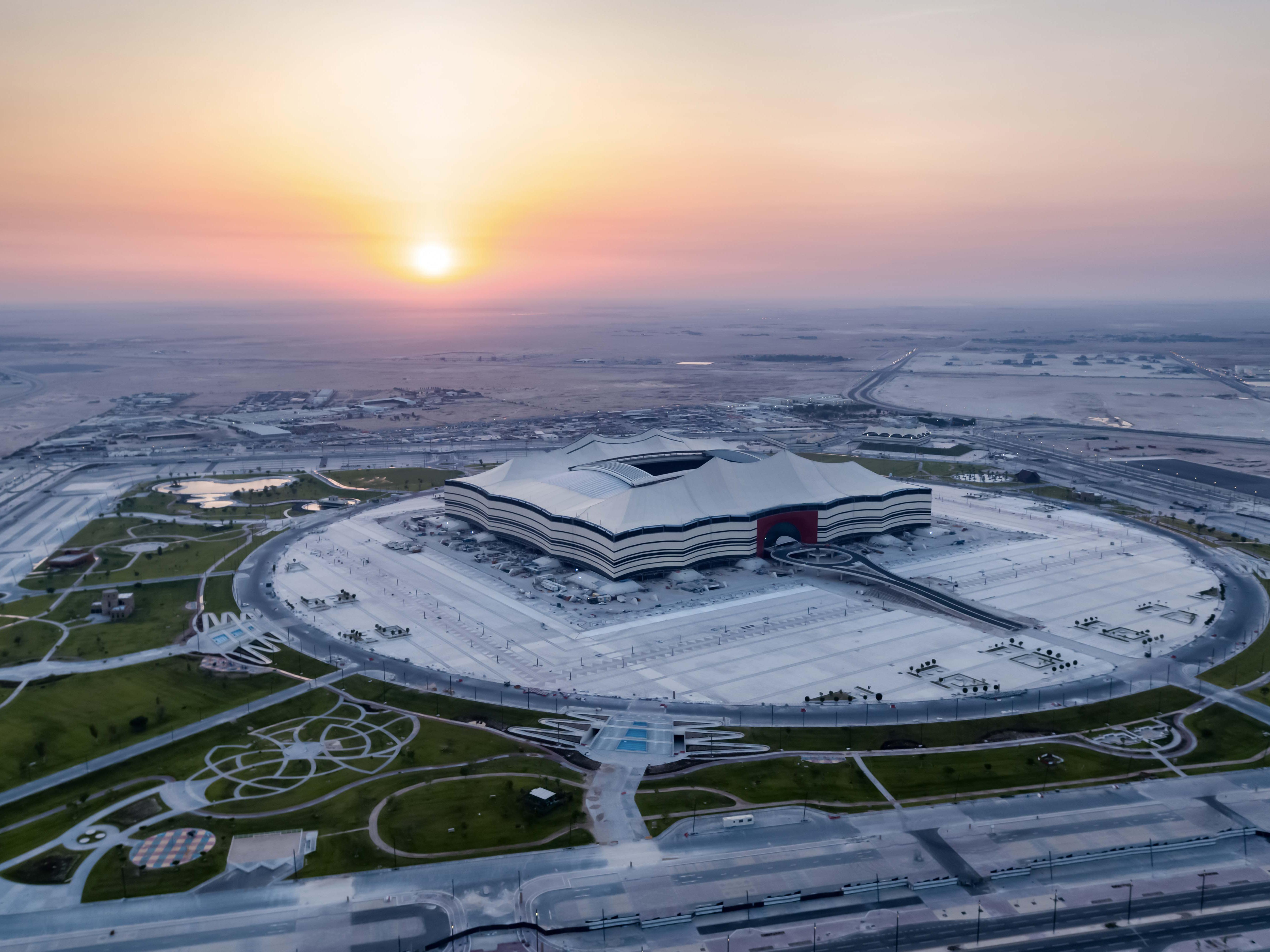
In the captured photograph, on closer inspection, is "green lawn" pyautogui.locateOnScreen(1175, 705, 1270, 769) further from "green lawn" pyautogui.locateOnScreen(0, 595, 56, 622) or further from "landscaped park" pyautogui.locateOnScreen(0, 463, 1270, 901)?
"green lawn" pyautogui.locateOnScreen(0, 595, 56, 622)

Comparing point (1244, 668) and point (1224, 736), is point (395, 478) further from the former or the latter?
point (1224, 736)


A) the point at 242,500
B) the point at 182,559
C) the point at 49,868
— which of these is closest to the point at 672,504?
the point at 182,559

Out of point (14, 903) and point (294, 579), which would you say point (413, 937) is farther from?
point (294, 579)

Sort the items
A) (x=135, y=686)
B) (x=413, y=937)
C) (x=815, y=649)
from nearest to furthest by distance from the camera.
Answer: (x=413, y=937) → (x=135, y=686) → (x=815, y=649)

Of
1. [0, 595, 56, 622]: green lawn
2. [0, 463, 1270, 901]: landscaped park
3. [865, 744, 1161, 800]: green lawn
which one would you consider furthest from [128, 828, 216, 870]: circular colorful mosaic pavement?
[0, 595, 56, 622]: green lawn

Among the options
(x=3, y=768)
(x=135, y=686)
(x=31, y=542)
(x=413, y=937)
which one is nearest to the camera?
(x=413, y=937)

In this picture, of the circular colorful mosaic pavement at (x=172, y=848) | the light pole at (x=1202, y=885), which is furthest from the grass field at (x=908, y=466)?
the circular colorful mosaic pavement at (x=172, y=848)

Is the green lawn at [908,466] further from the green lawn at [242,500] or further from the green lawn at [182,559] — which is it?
the green lawn at [182,559]

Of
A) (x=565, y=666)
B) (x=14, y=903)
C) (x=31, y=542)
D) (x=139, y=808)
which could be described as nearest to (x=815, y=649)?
(x=565, y=666)
